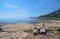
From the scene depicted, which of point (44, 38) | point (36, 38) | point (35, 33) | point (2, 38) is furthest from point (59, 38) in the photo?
point (2, 38)

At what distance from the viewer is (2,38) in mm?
15609

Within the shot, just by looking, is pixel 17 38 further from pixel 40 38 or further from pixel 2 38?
pixel 40 38

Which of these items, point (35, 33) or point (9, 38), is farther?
point (35, 33)

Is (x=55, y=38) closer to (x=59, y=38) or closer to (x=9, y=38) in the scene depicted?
(x=59, y=38)

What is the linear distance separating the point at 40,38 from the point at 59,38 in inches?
91.6

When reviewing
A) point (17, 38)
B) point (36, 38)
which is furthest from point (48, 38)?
point (17, 38)

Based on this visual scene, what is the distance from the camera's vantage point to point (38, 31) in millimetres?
18953

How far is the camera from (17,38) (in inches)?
618

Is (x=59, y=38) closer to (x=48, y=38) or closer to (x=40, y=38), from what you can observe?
(x=48, y=38)

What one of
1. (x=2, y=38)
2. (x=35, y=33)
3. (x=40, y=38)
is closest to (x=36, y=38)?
(x=40, y=38)

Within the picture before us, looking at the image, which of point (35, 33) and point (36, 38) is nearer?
point (36, 38)

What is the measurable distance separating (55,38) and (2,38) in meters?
6.60

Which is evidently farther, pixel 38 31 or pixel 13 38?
pixel 38 31

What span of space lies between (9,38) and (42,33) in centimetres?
533
